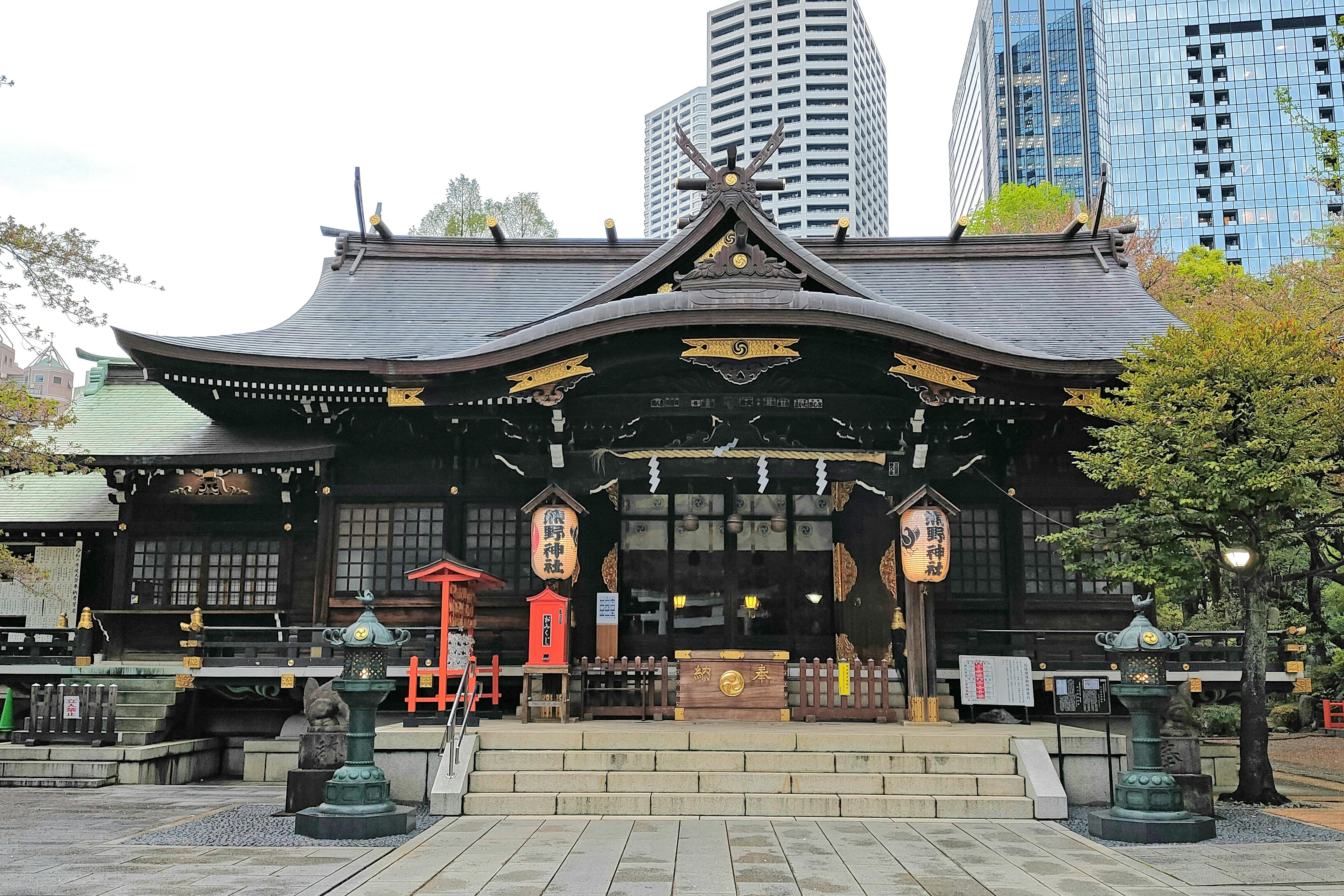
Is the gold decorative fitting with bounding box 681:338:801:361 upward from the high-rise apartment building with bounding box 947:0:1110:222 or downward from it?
downward

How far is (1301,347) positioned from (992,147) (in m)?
Result: 92.9

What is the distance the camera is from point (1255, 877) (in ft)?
27.1

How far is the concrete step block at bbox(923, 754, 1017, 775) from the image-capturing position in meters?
11.8

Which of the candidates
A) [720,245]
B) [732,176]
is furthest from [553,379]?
[732,176]

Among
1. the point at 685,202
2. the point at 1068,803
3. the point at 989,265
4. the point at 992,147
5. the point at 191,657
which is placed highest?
the point at 685,202

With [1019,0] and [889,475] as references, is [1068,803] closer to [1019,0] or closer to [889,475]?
[889,475]

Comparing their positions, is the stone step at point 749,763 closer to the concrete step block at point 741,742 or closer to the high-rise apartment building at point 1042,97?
the concrete step block at point 741,742

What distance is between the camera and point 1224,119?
84312 mm

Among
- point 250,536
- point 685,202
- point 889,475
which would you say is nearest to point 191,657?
point 250,536

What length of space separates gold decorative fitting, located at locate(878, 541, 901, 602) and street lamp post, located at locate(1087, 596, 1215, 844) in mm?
5414

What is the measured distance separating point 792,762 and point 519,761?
3.29 m

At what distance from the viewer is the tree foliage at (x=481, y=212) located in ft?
131

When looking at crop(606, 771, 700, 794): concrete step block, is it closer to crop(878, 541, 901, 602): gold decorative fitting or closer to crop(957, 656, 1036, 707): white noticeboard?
crop(957, 656, 1036, 707): white noticeboard

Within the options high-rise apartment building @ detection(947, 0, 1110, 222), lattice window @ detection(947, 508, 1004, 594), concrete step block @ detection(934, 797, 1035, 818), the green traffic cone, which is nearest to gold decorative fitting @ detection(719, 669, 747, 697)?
concrete step block @ detection(934, 797, 1035, 818)
